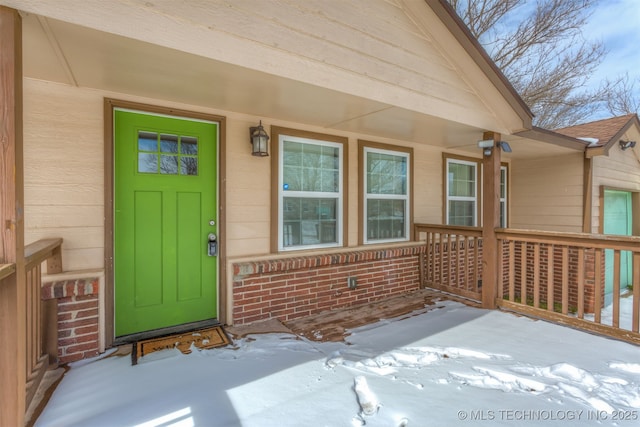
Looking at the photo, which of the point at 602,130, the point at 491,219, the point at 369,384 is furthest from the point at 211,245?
the point at 602,130

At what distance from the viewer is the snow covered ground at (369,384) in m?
1.78

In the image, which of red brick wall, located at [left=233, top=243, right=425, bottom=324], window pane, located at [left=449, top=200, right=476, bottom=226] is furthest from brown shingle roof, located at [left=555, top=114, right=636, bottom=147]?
red brick wall, located at [left=233, top=243, right=425, bottom=324]

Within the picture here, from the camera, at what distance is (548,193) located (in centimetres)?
574

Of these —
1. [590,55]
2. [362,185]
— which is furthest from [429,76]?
[590,55]

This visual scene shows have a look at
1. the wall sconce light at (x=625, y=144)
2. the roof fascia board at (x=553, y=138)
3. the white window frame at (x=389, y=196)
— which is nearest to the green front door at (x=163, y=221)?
the white window frame at (x=389, y=196)

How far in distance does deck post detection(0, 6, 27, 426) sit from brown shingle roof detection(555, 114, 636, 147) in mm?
7014

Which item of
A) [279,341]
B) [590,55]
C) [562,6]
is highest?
[562,6]

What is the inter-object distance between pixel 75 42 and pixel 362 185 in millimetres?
3203

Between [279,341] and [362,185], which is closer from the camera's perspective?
[279,341]

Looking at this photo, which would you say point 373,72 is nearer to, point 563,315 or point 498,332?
point 498,332

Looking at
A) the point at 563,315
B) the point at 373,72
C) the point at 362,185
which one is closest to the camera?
the point at 373,72

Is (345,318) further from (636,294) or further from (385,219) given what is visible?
(636,294)

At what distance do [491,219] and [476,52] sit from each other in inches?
77.0

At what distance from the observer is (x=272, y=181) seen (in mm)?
3471
